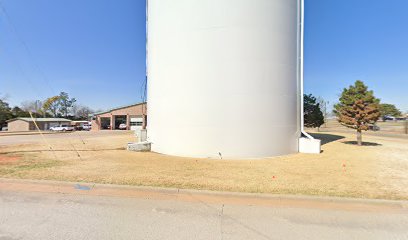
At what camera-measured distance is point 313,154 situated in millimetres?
12109

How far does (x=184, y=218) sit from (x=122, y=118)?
46552mm

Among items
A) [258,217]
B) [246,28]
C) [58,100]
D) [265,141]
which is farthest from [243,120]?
[58,100]

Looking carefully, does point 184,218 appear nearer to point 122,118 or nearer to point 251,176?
point 251,176

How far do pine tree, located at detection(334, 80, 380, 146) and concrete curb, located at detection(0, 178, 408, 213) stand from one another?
12.6 m

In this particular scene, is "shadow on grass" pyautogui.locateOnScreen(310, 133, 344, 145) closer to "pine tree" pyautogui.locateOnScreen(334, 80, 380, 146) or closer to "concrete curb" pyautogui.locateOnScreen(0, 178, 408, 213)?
"pine tree" pyautogui.locateOnScreen(334, 80, 380, 146)

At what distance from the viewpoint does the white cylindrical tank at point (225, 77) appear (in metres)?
10.6

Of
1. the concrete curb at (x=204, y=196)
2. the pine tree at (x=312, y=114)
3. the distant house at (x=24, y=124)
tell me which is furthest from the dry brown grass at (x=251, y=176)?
the distant house at (x=24, y=124)

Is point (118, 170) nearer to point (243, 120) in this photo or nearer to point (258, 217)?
point (258, 217)

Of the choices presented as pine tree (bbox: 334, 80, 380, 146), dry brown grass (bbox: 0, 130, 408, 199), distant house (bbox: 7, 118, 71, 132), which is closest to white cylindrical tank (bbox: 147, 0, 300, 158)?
dry brown grass (bbox: 0, 130, 408, 199)

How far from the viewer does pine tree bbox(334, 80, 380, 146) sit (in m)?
15.1

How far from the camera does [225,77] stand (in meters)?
10.6

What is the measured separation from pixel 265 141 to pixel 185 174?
18.0ft

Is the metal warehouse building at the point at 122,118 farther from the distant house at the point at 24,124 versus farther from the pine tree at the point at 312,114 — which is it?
the pine tree at the point at 312,114

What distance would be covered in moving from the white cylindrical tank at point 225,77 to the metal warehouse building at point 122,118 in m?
31.5
